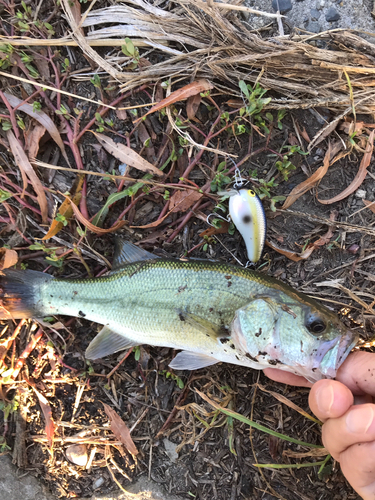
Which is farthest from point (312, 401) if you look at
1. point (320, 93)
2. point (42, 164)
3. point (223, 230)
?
point (42, 164)

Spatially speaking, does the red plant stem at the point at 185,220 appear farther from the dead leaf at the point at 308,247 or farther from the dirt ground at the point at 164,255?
the dead leaf at the point at 308,247

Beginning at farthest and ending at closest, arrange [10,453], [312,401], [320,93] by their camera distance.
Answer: [10,453], [320,93], [312,401]

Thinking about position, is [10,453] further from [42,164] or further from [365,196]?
[365,196]

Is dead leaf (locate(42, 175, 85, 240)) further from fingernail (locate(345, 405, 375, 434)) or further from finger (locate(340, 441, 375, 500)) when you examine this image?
finger (locate(340, 441, 375, 500))

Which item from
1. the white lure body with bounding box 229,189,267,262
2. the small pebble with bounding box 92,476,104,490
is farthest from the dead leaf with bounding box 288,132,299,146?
the small pebble with bounding box 92,476,104,490

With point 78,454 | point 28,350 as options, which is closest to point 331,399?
point 78,454

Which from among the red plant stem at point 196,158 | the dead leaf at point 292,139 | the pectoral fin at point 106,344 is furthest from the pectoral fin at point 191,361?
the dead leaf at point 292,139
